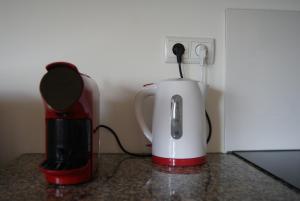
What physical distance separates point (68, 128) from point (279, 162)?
1.92 feet

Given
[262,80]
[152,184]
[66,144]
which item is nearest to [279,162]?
[262,80]

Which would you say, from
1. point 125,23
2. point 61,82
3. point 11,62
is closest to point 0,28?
point 11,62

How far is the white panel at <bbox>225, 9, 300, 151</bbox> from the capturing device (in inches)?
33.8

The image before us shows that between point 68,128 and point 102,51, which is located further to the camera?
point 102,51

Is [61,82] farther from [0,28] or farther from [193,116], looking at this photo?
[0,28]

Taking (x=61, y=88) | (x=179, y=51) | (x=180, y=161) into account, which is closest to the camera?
(x=61, y=88)

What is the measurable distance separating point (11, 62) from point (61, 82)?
45 cm

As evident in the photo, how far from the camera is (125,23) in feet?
2.74

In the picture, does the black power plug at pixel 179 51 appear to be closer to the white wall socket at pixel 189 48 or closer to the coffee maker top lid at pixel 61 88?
the white wall socket at pixel 189 48

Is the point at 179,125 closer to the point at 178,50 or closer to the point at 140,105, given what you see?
the point at 140,105

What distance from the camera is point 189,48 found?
2.77 feet

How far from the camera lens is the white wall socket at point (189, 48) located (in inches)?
32.9

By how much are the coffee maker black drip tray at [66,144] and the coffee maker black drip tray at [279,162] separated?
0.45 meters

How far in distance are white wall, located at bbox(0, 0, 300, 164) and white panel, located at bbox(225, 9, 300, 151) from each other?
37 mm
